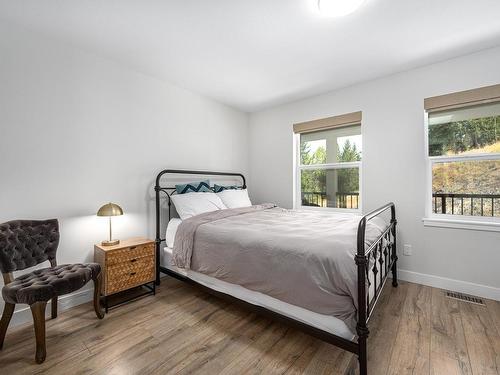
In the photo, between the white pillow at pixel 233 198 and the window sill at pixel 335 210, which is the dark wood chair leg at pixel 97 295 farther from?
the window sill at pixel 335 210

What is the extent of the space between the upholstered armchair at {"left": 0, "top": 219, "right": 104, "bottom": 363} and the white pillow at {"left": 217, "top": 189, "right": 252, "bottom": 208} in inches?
63.7

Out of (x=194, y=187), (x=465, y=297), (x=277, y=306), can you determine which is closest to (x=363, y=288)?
(x=277, y=306)

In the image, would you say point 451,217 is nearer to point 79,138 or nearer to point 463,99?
point 463,99

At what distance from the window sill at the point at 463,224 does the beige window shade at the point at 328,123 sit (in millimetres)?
1415

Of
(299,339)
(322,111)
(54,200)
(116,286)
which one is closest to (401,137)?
(322,111)

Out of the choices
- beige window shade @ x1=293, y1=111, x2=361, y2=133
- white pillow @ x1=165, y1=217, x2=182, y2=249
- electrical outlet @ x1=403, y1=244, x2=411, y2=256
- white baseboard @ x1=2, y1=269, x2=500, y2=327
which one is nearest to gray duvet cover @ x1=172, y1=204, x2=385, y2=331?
white pillow @ x1=165, y1=217, x2=182, y2=249

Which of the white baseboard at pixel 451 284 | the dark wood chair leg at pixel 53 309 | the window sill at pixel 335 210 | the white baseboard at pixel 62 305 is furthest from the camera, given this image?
the window sill at pixel 335 210

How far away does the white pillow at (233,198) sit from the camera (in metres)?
3.16

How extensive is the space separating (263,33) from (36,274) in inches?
102

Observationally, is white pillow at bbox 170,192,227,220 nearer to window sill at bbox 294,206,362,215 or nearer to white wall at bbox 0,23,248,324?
white wall at bbox 0,23,248,324

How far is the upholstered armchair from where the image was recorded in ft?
4.88

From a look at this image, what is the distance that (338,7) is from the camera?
1.69 metres

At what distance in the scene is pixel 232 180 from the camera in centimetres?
392

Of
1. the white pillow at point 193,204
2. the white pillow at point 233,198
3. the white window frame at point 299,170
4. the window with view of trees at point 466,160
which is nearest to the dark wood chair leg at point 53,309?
the white pillow at point 193,204
